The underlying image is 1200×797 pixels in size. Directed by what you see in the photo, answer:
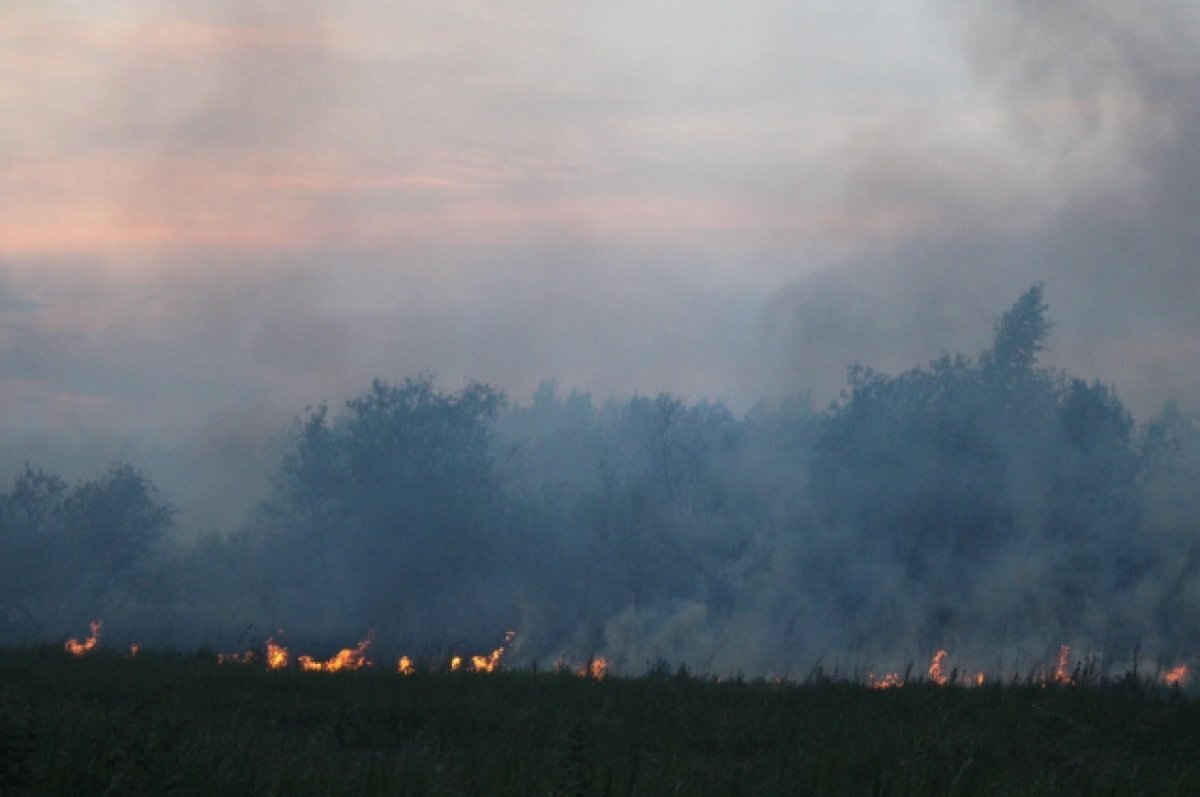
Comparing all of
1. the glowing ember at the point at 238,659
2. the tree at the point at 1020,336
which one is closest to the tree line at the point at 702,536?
the tree at the point at 1020,336

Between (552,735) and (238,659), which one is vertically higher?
(552,735)

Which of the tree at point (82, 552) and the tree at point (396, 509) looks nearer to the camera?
the tree at point (396, 509)

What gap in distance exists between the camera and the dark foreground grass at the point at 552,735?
788cm

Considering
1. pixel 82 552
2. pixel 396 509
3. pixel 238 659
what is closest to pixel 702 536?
pixel 396 509

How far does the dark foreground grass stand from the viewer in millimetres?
7875

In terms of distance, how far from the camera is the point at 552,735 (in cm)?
1115

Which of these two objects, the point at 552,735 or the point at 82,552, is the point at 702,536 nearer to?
the point at 82,552

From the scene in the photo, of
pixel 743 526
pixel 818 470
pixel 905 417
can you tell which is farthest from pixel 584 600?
pixel 905 417

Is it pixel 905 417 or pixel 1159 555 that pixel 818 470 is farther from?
pixel 1159 555

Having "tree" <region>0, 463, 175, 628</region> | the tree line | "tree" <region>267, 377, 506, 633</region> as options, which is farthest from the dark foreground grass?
"tree" <region>0, 463, 175, 628</region>

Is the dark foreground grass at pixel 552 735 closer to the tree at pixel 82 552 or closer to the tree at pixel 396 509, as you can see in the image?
the tree at pixel 396 509

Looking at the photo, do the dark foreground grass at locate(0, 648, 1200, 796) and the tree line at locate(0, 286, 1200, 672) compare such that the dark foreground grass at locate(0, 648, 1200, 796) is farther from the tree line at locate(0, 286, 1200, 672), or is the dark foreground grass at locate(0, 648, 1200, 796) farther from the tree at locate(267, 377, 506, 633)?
the tree at locate(267, 377, 506, 633)

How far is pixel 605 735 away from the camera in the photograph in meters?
11.6

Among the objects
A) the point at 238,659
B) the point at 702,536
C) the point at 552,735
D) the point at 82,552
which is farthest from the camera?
the point at 82,552
